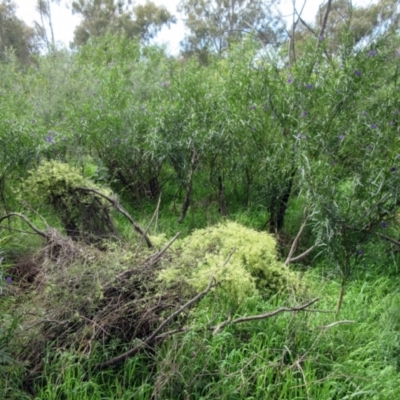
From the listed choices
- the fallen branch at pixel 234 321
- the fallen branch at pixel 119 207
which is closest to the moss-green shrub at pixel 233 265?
the fallen branch at pixel 234 321

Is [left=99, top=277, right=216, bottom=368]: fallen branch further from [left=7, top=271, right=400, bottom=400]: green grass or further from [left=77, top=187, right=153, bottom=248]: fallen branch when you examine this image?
[left=77, top=187, right=153, bottom=248]: fallen branch

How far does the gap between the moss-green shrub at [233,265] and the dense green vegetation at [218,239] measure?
16mm

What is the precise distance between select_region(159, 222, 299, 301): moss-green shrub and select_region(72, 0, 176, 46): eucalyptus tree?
27234mm

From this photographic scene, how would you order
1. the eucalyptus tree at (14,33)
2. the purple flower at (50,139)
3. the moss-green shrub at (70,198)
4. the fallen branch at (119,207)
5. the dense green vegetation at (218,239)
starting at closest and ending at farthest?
1. the dense green vegetation at (218,239)
2. the fallen branch at (119,207)
3. the moss-green shrub at (70,198)
4. the purple flower at (50,139)
5. the eucalyptus tree at (14,33)

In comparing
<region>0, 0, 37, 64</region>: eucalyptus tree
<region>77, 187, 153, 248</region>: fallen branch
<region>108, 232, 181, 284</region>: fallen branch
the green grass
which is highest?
<region>0, 0, 37, 64</region>: eucalyptus tree

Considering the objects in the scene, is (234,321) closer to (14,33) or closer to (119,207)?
(119,207)

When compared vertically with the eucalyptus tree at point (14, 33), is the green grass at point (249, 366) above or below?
below

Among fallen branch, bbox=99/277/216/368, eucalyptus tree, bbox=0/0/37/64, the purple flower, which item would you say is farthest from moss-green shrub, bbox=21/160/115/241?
eucalyptus tree, bbox=0/0/37/64

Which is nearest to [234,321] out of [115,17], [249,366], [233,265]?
[249,366]

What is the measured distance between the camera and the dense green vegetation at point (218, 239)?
2.34 metres

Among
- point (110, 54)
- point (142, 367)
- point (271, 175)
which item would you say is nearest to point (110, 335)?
point (142, 367)

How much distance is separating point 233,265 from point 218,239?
65 centimetres

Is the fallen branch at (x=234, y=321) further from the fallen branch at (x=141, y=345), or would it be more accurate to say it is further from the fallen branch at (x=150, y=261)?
the fallen branch at (x=150, y=261)

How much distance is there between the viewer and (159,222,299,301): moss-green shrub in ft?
9.20
